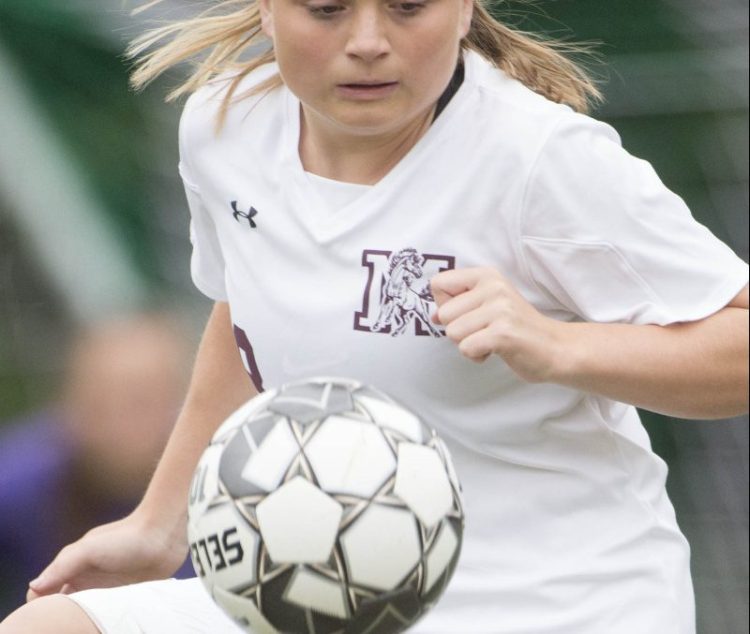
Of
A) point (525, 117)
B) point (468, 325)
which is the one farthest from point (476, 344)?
→ point (525, 117)

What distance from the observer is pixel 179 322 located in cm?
514

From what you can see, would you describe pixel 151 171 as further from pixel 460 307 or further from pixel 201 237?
pixel 460 307

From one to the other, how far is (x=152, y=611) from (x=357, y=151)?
0.83m

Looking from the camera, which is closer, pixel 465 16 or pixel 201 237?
pixel 465 16

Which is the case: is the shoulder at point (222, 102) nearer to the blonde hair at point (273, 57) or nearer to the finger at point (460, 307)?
the blonde hair at point (273, 57)

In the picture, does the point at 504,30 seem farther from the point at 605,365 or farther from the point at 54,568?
the point at 54,568

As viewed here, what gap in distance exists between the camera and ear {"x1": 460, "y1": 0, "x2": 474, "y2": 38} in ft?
8.82

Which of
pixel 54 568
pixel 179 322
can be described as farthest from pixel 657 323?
pixel 179 322

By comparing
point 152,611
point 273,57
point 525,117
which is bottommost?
point 152,611

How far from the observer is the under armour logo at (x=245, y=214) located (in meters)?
2.91

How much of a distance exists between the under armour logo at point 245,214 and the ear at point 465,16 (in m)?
0.47

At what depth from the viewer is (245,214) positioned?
2926mm

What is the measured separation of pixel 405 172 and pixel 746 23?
3660mm

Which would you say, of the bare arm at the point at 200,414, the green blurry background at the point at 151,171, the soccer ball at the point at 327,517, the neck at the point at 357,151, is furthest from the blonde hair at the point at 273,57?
the green blurry background at the point at 151,171
